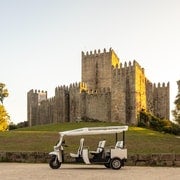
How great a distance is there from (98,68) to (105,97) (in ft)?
45.8

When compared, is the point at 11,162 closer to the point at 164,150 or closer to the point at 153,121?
the point at 164,150

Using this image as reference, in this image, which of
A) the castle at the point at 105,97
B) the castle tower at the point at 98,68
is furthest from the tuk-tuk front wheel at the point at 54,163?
the castle tower at the point at 98,68

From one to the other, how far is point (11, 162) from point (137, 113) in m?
48.2

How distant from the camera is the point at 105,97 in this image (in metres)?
75.6

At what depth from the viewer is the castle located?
7206cm

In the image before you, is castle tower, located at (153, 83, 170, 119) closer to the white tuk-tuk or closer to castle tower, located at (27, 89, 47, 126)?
castle tower, located at (27, 89, 47, 126)

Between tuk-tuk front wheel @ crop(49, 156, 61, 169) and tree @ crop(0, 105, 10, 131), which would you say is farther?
tree @ crop(0, 105, 10, 131)

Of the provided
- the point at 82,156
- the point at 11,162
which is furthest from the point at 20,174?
the point at 11,162

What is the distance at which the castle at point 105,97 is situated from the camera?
7206cm

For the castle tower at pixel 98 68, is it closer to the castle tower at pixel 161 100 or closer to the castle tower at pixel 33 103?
the castle tower at pixel 161 100

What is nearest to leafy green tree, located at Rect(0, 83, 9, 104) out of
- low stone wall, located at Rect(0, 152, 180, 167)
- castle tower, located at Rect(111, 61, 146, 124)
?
castle tower, located at Rect(111, 61, 146, 124)

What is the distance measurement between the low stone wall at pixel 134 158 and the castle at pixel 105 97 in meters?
46.6

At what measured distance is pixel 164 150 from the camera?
3134cm

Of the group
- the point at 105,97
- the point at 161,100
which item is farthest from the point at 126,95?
the point at 161,100
